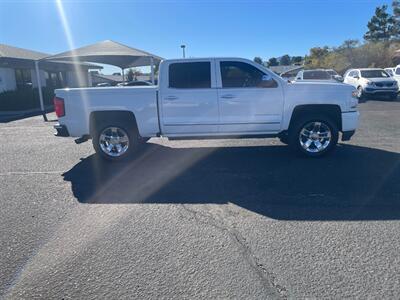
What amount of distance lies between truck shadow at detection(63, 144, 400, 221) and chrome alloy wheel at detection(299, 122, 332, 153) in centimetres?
32

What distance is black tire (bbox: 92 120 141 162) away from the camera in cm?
646

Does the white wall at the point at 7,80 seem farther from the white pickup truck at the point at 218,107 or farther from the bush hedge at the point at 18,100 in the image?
the white pickup truck at the point at 218,107

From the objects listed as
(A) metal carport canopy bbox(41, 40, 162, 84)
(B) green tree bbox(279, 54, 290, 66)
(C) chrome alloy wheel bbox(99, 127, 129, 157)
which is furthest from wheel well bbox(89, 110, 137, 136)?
(B) green tree bbox(279, 54, 290, 66)

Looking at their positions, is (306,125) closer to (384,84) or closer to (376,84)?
(376,84)

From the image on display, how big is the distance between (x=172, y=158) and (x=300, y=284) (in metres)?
4.55

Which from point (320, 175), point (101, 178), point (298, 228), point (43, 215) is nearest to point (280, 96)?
point (320, 175)

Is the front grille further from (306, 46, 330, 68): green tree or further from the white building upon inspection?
(306, 46, 330, 68): green tree

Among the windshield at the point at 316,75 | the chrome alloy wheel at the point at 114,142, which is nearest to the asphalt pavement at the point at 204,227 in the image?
the chrome alloy wheel at the point at 114,142

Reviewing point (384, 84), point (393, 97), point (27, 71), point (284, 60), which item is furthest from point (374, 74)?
point (284, 60)

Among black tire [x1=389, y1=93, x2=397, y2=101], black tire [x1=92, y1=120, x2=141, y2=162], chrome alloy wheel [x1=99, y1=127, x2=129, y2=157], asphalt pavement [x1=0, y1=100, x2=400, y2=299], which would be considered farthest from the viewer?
black tire [x1=389, y1=93, x2=397, y2=101]

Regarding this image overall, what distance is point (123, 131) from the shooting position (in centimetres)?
656

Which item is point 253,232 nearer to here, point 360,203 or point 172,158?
point 360,203

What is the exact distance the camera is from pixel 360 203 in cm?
425

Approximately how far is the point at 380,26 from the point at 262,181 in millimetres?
64063
